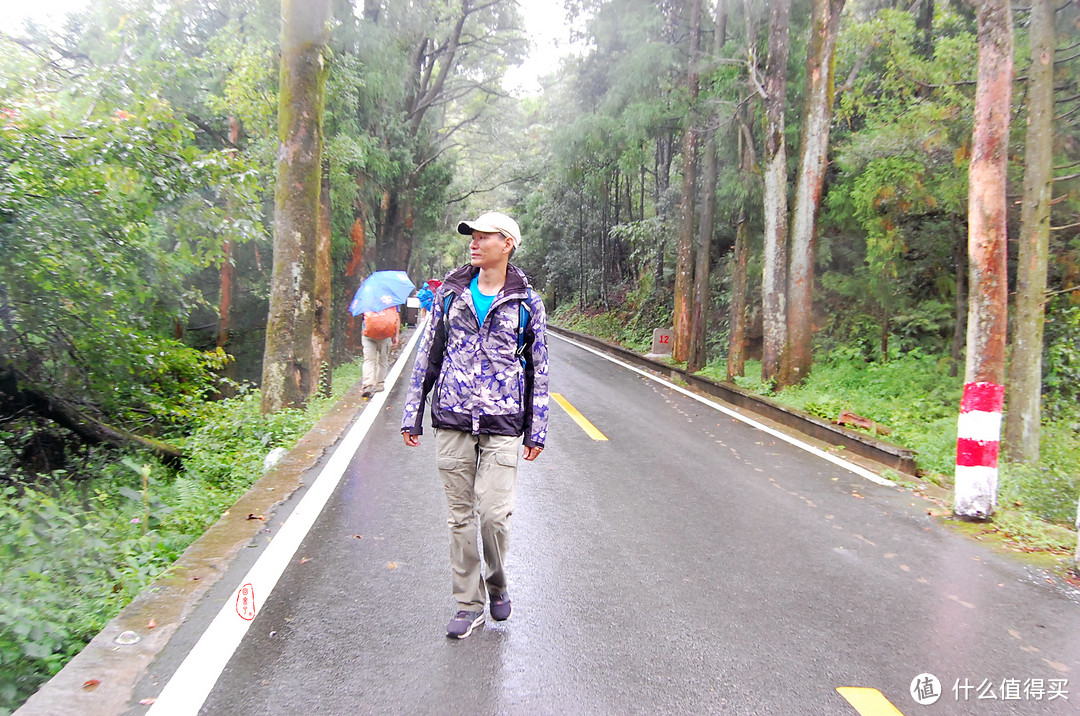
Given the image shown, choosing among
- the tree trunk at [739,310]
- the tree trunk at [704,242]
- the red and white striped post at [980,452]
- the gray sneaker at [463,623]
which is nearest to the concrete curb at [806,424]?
the tree trunk at [704,242]

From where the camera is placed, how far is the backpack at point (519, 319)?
3.79 meters

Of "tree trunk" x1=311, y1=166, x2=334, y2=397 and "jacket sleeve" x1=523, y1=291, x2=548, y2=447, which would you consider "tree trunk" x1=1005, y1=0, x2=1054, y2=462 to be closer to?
"jacket sleeve" x1=523, y1=291, x2=548, y2=447

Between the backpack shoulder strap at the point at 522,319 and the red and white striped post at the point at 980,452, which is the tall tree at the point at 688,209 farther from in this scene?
the backpack shoulder strap at the point at 522,319

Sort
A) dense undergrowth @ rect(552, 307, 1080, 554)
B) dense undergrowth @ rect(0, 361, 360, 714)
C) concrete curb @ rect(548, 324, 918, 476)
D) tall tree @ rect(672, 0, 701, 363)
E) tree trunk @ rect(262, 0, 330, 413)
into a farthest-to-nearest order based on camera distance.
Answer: tall tree @ rect(672, 0, 701, 363) → tree trunk @ rect(262, 0, 330, 413) → concrete curb @ rect(548, 324, 918, 476) → dense undergrowth @ rect(552, 307, 1080, 554) → dense undergrowth @ rect(0, 361, 360, 714)

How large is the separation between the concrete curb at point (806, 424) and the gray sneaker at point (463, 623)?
5.85 meters

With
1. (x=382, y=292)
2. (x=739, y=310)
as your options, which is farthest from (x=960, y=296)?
(x=382, y=292)

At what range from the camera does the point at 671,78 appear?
59.9 feet

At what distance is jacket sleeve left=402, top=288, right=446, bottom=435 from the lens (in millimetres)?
3846

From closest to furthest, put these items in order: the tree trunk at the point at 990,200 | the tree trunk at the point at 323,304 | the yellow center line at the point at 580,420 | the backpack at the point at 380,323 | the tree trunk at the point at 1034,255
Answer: the tree trunk at the point at 990,200 → the tree trunk at the point at 1034,255 → the yellow center line at the point at 580,420 → the backpack at the point at 380,323 → the tree trunk at the point at 323,304

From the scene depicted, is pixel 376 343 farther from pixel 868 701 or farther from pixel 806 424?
pixel 868 701

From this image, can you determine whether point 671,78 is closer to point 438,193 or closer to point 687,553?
point 438,193

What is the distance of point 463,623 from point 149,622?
5.07 feet

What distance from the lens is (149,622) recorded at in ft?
11.7

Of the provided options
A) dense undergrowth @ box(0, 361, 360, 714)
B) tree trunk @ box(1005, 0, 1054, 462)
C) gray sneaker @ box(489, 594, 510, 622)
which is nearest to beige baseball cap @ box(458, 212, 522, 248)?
gray sneaker @ box(489, 594, 510, 622)
